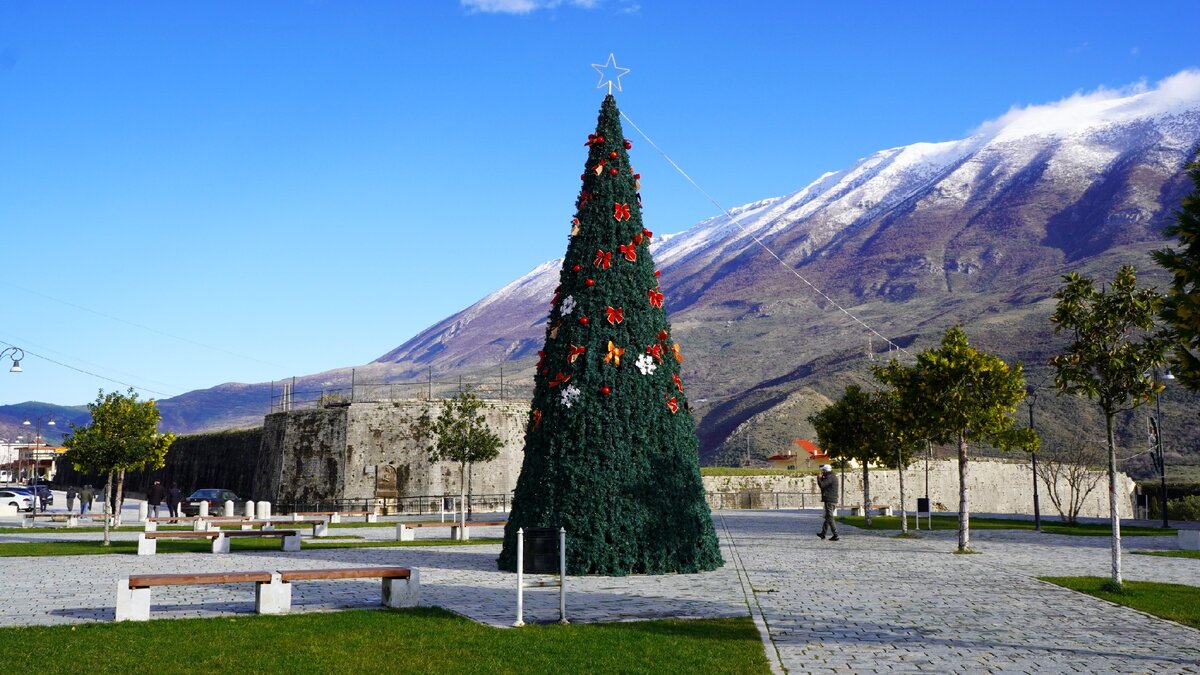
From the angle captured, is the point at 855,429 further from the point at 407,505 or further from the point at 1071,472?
the point at 407,505

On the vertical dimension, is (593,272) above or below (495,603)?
above

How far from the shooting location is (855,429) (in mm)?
37562

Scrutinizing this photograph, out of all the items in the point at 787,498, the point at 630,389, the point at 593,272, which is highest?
the point at 593,272

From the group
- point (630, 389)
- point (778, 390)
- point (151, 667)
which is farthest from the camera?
point (778, 390)

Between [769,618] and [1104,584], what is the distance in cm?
695

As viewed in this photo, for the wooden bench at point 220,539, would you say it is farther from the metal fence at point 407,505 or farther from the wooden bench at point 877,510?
the wooden bench at point 877,510

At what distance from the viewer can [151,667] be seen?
29.5ft

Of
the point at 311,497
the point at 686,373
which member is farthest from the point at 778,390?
the point at 311,497

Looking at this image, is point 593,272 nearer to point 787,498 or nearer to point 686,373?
point 787,498

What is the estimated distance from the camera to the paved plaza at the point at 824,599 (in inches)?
393

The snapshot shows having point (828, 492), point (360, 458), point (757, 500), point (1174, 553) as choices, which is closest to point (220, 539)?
point (828, 492)

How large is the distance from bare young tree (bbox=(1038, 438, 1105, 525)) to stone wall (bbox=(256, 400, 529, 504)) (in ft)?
88.2

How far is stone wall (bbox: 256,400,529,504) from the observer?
49688mm

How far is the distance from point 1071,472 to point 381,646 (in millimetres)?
46537
